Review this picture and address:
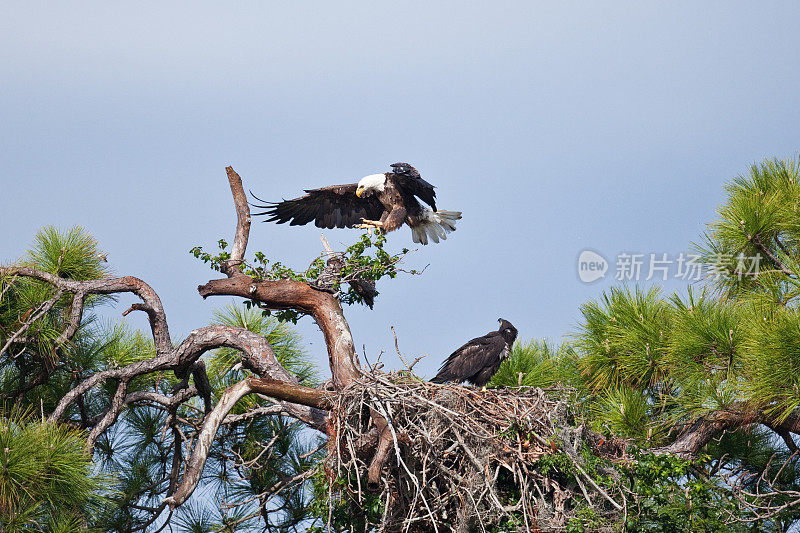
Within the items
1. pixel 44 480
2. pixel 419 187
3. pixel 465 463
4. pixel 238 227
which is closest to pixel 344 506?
pixel 465 463

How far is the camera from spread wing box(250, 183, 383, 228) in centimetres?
816

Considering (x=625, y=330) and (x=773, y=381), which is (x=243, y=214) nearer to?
(x=625, y=330)

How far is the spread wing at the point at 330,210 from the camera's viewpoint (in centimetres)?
816

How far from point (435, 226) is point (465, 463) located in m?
3.61

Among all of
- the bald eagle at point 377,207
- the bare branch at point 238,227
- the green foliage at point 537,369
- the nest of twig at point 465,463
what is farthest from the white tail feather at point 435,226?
the nest of twig at point 465,463

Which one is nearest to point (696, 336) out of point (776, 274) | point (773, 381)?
point (773, 381)

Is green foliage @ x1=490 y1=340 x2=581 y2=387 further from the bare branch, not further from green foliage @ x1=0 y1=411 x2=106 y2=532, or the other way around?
green foliage @ x1=0 y1=411 x2=106 y2=532

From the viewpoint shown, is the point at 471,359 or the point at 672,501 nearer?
the point at 672,501

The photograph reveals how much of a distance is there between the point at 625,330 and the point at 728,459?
1289 millimetres


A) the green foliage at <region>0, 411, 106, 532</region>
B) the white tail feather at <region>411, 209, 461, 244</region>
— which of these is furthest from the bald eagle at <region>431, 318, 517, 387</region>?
the green foliage at <region>0, 411, 106, 532</region>

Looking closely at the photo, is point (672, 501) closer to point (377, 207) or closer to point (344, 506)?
point (344, 506)

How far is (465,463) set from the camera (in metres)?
5.32

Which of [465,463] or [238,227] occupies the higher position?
[238,227]

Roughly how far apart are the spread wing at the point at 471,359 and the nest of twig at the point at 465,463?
1196 mm
